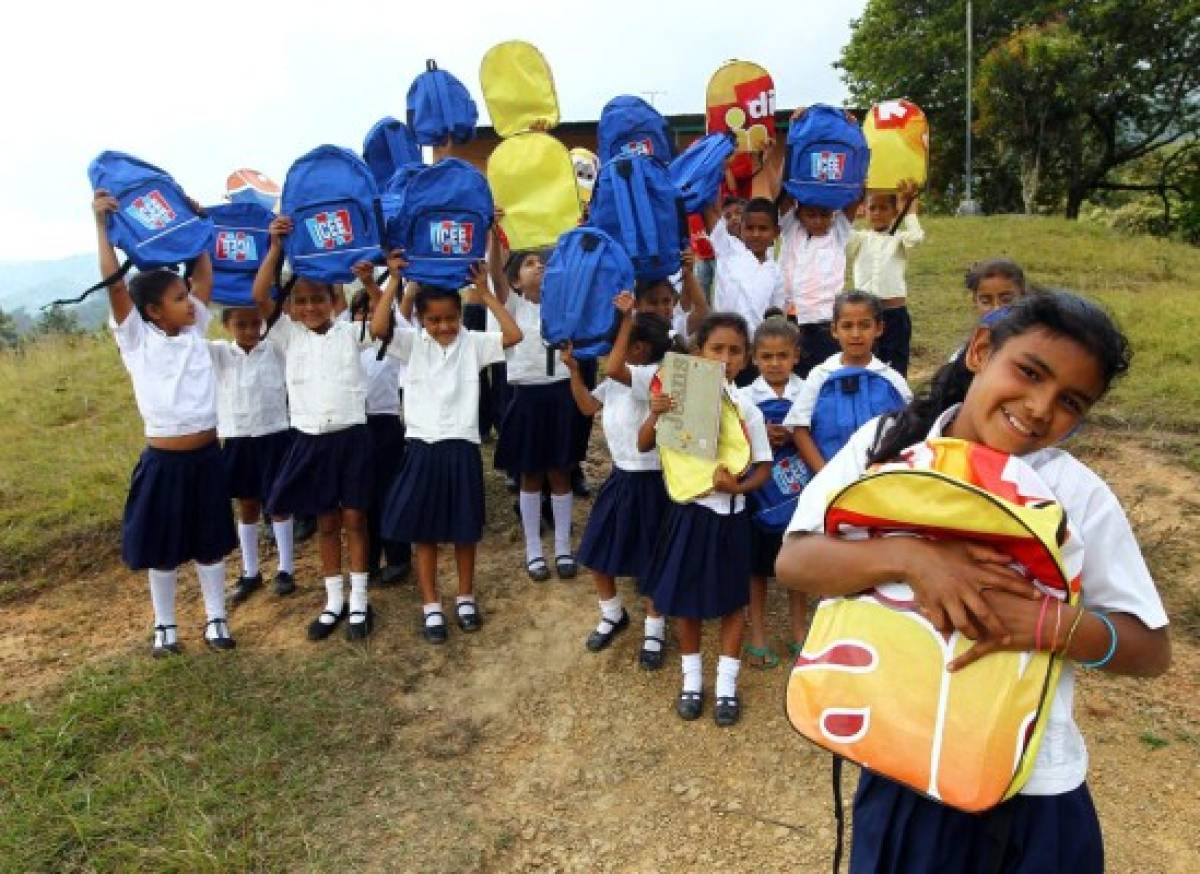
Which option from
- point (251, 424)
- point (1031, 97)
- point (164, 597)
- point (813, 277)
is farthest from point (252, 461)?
point (1031, 97)

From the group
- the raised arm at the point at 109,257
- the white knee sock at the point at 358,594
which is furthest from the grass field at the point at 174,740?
the raised arm at the point at 109,257

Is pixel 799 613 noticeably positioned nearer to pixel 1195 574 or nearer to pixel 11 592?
pixel 1195 574

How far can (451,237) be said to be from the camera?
336 centimetres

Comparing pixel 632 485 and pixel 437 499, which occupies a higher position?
pixel 632 485

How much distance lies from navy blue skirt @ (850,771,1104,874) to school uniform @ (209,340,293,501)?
3.27 metres

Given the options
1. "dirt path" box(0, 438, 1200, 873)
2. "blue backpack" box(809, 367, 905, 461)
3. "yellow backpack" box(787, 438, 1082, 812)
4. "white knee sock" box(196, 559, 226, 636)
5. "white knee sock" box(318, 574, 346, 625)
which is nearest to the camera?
"yellow backpack" box(787, 438, 1082, 812)

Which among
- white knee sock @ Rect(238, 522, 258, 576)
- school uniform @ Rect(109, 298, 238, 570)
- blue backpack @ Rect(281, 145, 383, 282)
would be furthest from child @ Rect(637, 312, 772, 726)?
white knee sock @ Rect(238, 522, 258, 576)

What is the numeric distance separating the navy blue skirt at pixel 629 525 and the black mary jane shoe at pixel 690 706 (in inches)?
19.7

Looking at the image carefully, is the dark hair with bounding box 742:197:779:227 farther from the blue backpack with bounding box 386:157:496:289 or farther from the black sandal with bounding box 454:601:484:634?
the black sandal with bounding box 454:601:484:634

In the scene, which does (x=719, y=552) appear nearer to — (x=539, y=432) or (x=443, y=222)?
(x=539, y=432)

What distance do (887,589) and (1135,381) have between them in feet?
19.8

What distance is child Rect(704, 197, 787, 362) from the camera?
3982 mm

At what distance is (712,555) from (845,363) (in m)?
0.85

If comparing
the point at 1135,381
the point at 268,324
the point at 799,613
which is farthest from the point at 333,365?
the point at 1135,381
